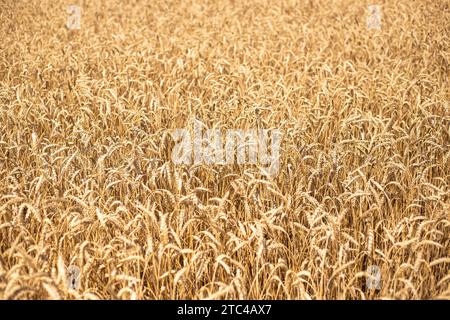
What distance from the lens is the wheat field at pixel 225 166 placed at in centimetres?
253

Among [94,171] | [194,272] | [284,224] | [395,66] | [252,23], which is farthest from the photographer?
[252,23]

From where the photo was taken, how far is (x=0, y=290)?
222cm

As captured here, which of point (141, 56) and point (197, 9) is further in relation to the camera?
point (197, 9)

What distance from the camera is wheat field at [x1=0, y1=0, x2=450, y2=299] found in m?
2.53

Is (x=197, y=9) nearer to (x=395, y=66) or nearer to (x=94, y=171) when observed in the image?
(x=395, y=66)

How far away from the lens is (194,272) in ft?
8.79

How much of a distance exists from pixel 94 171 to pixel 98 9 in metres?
8.80

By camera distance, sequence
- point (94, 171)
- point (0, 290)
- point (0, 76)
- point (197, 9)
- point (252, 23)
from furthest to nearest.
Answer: point (197, 9) < point (252, 23) < point (0, 76) < point (94, 171) < point (0, 290)

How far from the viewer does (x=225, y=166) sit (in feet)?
12.1

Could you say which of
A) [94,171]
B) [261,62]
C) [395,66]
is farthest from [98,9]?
[94,171]

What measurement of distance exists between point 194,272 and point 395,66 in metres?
5.24

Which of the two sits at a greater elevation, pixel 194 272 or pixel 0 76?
pixel 0 76

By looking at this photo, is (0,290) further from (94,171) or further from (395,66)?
(395,66)
